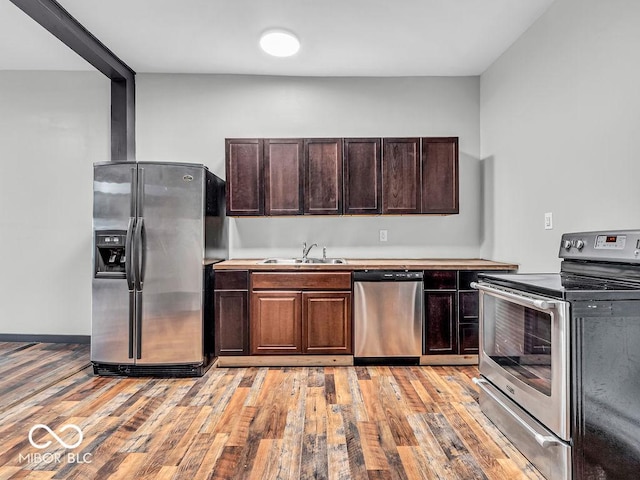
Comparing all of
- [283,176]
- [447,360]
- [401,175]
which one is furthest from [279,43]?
[447,360]

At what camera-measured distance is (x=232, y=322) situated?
129 inches

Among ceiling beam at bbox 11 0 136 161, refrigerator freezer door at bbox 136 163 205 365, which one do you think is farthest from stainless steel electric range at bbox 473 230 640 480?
ceiling beam at bbox 11 0 136 161

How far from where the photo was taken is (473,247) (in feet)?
12.9

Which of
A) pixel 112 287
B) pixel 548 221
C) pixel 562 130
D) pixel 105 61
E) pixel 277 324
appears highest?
pixel 105 61

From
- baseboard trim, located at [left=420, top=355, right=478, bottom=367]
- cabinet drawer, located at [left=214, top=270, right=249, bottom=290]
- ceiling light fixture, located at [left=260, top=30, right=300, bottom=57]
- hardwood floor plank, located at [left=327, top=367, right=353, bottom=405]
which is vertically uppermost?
ceiling light fixture, located at [left=260, top=30, right=300, bottom=57]

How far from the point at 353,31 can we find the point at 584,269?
92.9 inches

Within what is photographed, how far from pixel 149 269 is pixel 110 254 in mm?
383

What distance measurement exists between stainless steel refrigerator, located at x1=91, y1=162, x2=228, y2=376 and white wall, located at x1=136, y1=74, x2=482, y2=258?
86 centimetres

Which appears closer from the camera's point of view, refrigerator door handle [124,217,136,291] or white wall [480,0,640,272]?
white wall [480,0,640,272]

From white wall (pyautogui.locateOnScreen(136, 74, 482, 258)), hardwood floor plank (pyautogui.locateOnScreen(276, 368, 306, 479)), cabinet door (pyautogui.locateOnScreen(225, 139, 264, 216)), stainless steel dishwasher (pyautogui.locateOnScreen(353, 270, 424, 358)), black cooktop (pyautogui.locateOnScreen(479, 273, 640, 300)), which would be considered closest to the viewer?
A: black cooktop (pyautogui.locateOnScreen(479, 273, 640, 300))

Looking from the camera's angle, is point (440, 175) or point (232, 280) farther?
point (440, 175)

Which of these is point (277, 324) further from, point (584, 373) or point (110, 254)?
point (584, 373)

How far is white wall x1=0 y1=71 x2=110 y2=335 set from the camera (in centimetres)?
393

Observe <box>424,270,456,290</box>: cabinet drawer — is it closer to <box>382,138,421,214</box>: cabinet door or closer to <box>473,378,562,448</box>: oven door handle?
<box>382,138,421,214</box>: cabinet door
